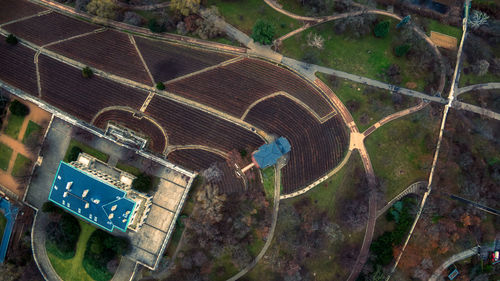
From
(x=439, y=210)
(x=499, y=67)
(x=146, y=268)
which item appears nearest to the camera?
(x=146, y=268)

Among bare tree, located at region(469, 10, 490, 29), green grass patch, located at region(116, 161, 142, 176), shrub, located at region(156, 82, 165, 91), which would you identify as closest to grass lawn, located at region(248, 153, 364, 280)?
green grass patch, located at region(116, 161, 142, 176)

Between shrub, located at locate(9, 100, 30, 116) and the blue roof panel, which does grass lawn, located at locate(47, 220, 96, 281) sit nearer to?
the blue roof panel

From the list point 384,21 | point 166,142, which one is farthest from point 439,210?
point 166,142

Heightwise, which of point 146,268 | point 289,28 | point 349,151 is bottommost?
point 146,268

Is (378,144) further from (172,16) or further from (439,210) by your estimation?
(172,16)

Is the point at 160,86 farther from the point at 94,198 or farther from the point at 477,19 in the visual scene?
the point at 477,19

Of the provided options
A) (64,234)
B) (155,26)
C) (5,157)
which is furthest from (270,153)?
(5,157)
